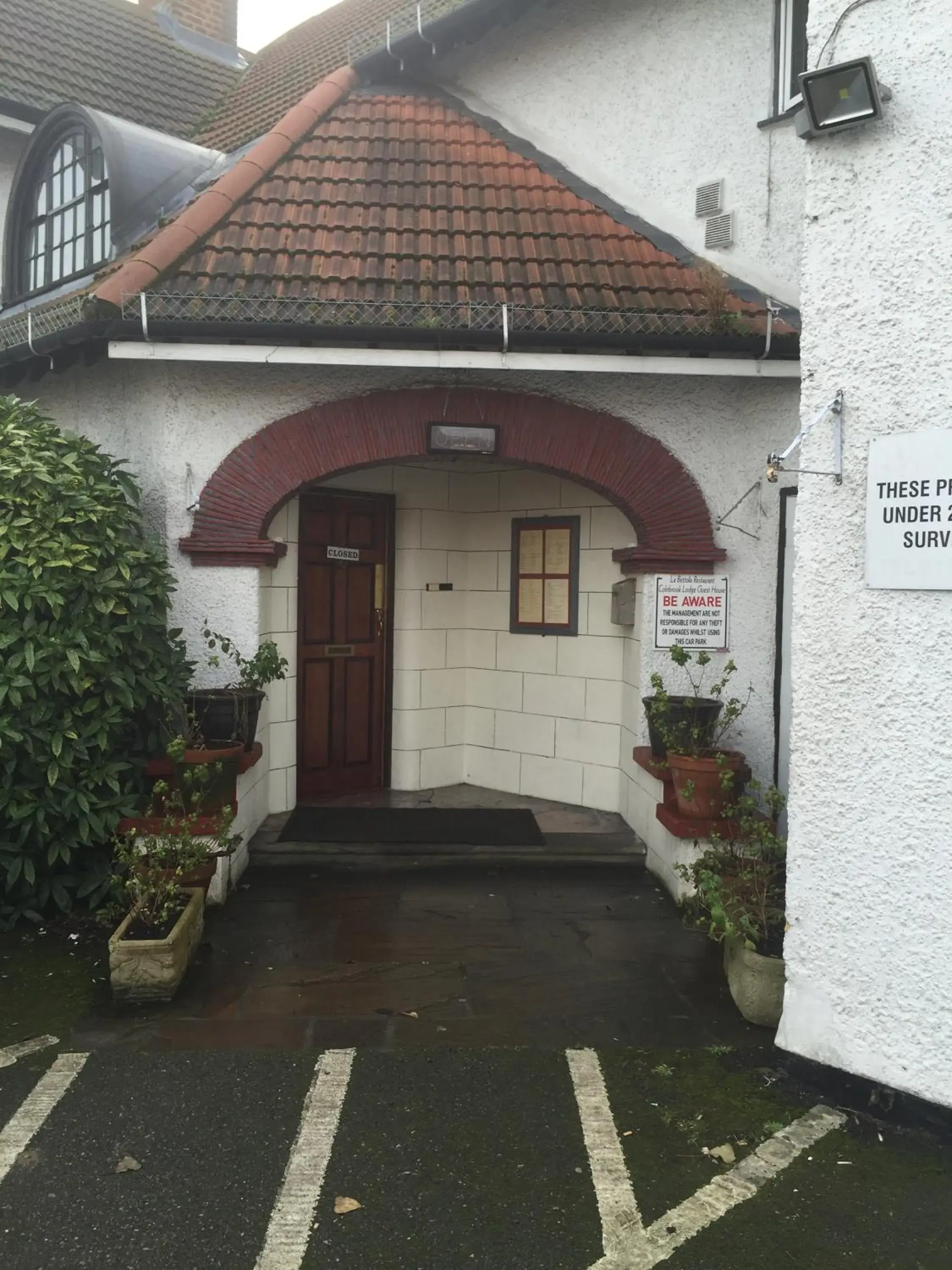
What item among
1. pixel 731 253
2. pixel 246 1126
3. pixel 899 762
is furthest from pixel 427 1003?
pixel 731 253

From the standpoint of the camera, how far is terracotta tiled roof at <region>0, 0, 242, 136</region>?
845 cm

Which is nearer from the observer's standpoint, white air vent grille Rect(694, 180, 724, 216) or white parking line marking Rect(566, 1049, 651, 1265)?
white parking line marking Rect(566, 1049, 651, 1265)

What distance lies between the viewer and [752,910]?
415 centimetres

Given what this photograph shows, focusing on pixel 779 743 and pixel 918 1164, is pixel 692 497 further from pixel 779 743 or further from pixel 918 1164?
pixel 918 1164

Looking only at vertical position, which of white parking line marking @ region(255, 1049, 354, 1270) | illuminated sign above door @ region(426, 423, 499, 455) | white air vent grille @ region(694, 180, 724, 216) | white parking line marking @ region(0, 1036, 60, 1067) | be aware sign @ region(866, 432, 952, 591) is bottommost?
white parking line marking @ region(255, 1049, 354, 1270)

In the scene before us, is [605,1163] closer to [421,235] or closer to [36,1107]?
[36,1107]

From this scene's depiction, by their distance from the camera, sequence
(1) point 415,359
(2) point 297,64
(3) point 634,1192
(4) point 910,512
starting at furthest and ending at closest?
1. (2) point 297,64
2. (1) point 415,359
3. (4) point 910,512
4. (3) point 634,1192

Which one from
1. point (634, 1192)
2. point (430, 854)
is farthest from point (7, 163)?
point (634, 1192)

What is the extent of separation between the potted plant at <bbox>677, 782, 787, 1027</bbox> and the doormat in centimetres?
173

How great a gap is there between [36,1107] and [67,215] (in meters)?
6.96

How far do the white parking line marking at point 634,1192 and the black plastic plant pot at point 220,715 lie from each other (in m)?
2.72

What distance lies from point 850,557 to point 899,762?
28.4 inches

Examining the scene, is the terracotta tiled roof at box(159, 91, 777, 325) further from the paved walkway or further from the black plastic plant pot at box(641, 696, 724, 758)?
the paved walkway

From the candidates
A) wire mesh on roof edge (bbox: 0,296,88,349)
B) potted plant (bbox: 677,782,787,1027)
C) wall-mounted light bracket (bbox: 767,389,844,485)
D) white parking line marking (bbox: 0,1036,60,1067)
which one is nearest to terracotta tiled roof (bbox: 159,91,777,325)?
wire mesh on roof edge (bbox: 0,296,88,349)
